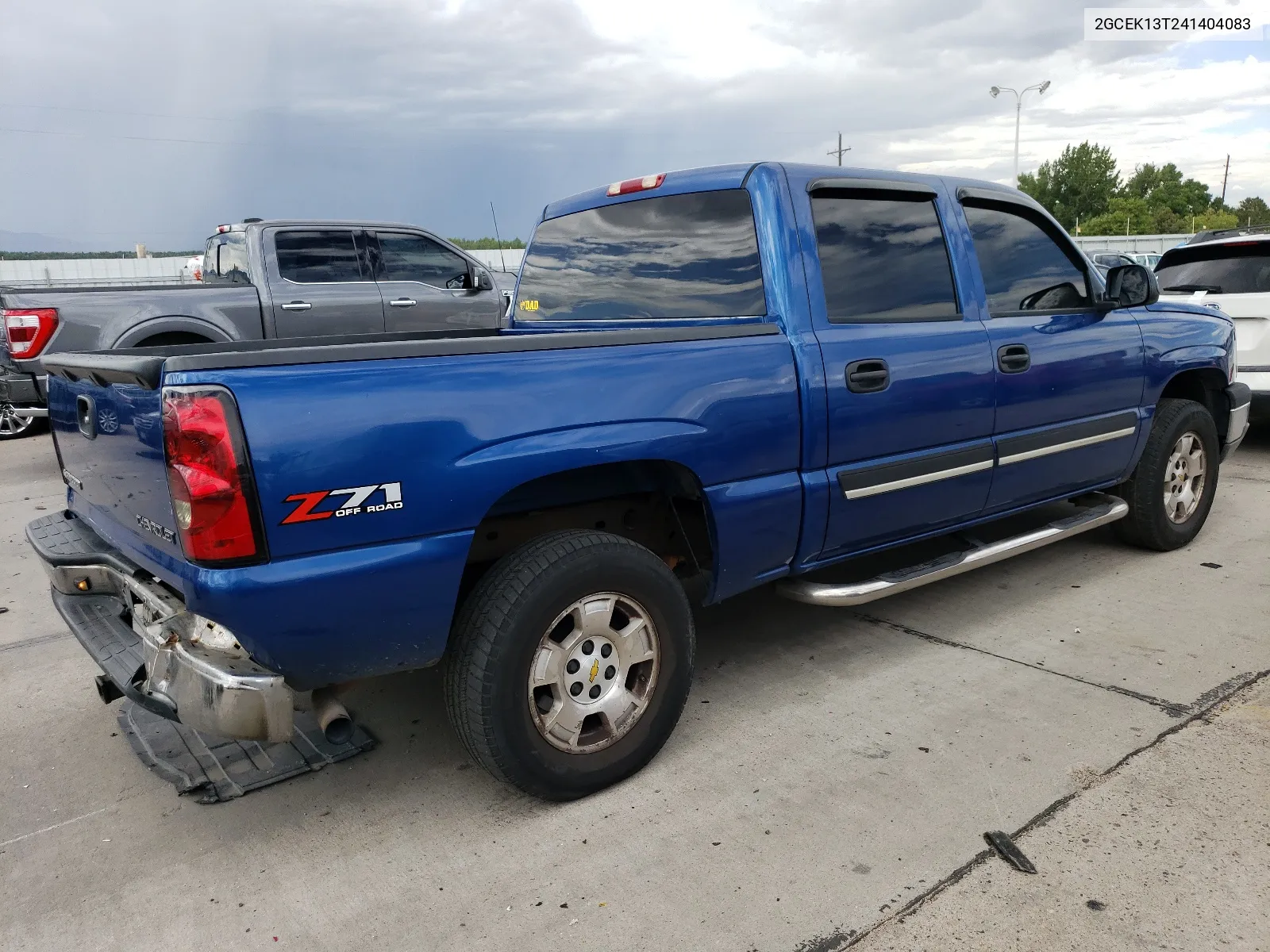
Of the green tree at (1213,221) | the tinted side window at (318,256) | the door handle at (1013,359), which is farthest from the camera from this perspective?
the green tree at (1213,221)

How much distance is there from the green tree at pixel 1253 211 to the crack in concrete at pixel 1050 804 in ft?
318

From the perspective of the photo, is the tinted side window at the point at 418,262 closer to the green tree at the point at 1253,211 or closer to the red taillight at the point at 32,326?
the red taillight at the point at 32,326

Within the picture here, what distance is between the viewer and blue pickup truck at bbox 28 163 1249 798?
2320 millimetres

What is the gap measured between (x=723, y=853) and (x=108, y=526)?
2.06 m

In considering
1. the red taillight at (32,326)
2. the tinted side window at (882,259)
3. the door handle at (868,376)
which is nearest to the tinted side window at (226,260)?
the red taillight at (32,326)

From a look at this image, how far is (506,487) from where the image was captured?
2586 mm

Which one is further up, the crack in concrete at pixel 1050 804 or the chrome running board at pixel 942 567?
the chrome running board at pixel 942 567

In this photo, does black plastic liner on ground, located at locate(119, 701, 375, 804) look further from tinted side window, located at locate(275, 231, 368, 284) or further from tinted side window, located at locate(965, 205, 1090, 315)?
tinted side window, located at locate(275, 231, 368, 284)

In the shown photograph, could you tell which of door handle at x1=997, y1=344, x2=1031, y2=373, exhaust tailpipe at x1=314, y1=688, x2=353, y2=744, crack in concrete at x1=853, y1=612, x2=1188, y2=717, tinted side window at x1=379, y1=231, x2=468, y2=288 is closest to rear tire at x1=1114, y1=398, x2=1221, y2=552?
door handle at x1=997, y1=344, x2=1031, y2=373

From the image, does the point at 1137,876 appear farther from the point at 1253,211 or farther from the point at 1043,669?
the point at 1253,211

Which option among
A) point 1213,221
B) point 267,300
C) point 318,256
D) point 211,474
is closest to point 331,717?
point 211,474

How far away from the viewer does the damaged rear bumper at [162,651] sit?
92.0 inches

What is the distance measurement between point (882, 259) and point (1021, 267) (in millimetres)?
928

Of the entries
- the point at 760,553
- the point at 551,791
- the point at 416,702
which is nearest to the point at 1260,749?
the point at 760,553
